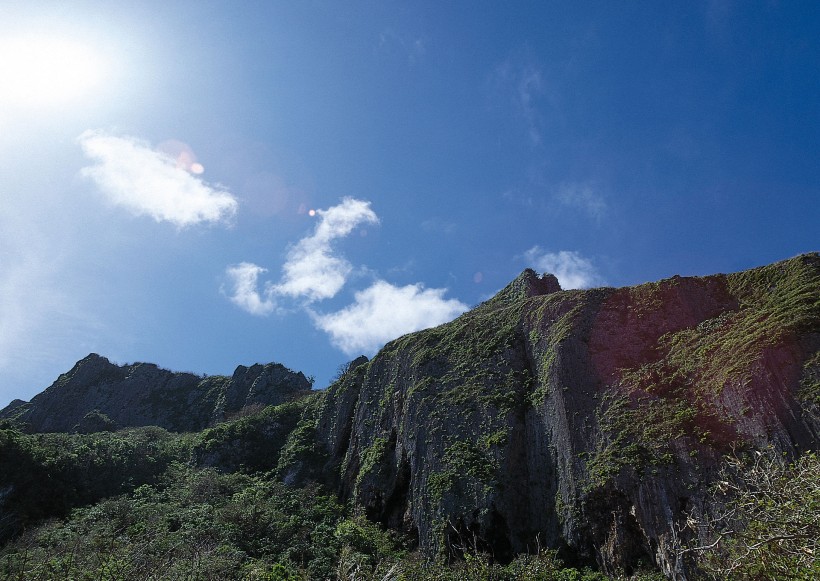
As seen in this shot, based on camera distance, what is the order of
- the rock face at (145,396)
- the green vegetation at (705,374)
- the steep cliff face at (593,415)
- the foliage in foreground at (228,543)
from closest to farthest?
the foliage in foreground at (228,543)
the steep cliff face at (593,415)
the green vegetation at (705,374)
the rock face at (145,396)

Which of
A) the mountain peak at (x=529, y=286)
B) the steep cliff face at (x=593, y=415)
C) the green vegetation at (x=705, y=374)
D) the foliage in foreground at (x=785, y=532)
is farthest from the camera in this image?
the mountain peak at (x=529, y=286)

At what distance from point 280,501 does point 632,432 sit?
30288mm

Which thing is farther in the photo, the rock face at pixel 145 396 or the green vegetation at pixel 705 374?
the rock face at pixel 145 396

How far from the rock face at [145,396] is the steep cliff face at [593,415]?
123ft

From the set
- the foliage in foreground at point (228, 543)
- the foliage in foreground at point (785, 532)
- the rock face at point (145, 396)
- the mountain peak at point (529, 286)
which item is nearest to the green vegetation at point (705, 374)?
the foliage in foreground at point (228, 543)

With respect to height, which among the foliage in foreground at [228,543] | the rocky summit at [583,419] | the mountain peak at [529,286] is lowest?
the foliage in foreground at [228,543]

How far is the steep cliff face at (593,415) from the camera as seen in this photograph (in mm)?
25516

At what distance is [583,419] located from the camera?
105 feet

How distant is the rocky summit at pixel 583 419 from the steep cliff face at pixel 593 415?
10cm

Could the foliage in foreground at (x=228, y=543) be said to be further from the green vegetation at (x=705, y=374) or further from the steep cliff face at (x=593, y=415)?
the green vegetation at (x=705, y=374)

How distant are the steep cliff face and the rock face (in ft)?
123

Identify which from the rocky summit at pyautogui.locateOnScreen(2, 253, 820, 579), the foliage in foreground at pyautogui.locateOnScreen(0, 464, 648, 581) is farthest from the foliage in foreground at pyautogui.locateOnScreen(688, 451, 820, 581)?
the foliage in foreground at pyautogui.locateOnScreen(0, 464, 648, 581)

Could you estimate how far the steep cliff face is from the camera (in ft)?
83.7

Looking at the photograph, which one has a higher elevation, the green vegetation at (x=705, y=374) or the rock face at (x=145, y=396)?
the rock face at (x=145, y=396)
